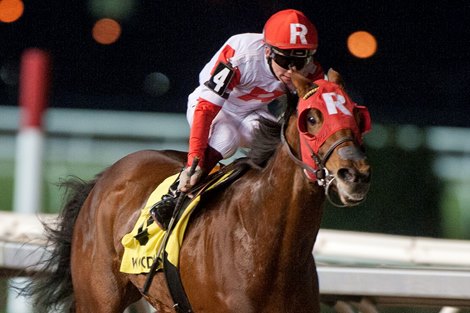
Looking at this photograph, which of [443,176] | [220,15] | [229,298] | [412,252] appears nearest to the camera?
[229,298]

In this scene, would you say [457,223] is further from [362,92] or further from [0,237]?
[0,237]

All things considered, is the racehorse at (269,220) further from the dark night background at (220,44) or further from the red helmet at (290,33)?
the dark night background at (220,44)

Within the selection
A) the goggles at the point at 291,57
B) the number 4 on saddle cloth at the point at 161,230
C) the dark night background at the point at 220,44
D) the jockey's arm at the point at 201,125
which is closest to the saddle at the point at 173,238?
the number 4 on saddle cloth at the point at 161,230

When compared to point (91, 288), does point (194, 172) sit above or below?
above

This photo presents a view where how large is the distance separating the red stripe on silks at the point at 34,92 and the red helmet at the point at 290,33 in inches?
90.8

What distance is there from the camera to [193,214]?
4273 millimetres

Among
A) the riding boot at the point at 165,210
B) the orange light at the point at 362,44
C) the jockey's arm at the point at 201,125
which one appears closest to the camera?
the jockey's arm at the point at 201,125

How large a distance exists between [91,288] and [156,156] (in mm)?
655

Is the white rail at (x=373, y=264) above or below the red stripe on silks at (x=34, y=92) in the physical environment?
below

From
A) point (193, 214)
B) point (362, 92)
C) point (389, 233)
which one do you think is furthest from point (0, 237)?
point (362, 92)

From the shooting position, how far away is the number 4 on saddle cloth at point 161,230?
167 inches

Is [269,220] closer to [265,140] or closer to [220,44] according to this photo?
[265,140]

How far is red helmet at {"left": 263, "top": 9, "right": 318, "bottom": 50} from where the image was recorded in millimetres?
3961

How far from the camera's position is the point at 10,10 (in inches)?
341
